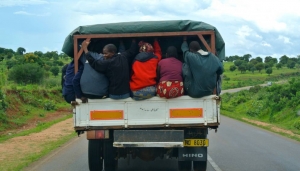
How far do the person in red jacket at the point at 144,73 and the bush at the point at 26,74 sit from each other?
107 ft

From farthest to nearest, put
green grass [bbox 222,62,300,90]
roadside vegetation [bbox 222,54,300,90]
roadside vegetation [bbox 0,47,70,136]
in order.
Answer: roadside vegetation [bbox 222,54,300,90] → green grass [bbox 222,62,300,90] → roadside vegetation [bbox 0,47,70,136]

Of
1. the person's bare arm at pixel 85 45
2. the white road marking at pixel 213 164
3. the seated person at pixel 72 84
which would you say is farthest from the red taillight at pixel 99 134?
the white road marking at pixel 213 164

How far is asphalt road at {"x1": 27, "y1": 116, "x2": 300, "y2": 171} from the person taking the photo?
987 centimetres

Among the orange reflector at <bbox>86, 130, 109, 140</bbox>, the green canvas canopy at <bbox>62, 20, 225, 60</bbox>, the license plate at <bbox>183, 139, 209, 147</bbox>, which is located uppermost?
the green canvas canopy at <bbox>62, 20, 225, 60</bbox>

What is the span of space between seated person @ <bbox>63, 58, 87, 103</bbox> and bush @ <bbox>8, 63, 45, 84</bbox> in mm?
32166

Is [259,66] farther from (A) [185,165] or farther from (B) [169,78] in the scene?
(B) [169,78]

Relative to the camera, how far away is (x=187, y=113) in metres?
7.87

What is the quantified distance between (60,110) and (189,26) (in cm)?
2634

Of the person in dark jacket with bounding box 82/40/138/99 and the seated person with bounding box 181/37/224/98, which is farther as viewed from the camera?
the person in dark jacket with bounding box 82/40/138/99

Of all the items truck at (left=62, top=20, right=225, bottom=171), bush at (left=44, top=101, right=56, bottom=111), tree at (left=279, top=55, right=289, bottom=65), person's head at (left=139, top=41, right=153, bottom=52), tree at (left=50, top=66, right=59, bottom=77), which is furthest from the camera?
tree at (left=279, top=55, right=289, bottom=65)

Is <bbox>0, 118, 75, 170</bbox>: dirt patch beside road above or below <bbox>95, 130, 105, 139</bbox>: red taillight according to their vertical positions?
below

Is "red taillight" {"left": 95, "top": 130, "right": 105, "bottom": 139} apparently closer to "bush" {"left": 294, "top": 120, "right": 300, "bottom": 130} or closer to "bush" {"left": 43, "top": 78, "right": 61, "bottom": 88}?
"bush" {"left": 294, "top": 120, "right": 300, "bottom": 130}

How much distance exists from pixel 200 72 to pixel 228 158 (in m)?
4.04

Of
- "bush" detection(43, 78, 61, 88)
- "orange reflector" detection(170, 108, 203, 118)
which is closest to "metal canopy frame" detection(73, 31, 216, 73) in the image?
"orange reflector" detection(170, 108, 203, 118)
